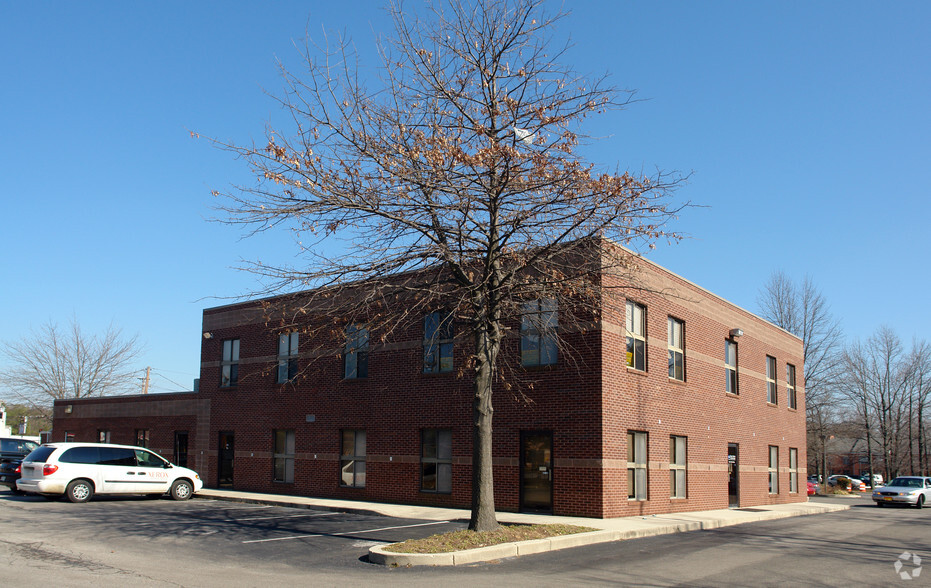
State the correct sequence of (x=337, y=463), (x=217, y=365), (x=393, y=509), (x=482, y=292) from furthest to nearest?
1. (x=217, y=365)
2. (x=337, y=463)
3. (x=393, y=509)
4. (x=482, y=292)

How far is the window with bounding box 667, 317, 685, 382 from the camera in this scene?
70.8ft

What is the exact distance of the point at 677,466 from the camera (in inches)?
835

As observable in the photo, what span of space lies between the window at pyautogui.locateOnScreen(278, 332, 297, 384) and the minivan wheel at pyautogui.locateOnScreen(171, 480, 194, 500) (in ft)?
13.8

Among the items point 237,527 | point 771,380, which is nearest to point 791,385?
point 771,380

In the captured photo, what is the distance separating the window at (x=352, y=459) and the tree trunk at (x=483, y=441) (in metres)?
9.65

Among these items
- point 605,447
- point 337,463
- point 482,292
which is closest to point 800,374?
point 605,447

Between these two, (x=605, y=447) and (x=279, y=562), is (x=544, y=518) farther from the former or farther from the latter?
(x=279, y=562)

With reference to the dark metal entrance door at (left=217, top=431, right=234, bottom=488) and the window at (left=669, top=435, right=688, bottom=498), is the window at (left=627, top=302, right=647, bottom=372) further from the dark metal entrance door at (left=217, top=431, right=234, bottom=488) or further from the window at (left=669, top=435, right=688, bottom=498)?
the dark metal entrance door at (left=217, top=431, right=234, bottom=488)

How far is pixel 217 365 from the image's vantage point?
27438 millimetres

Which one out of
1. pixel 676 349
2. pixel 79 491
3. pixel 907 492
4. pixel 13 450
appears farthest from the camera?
pixel 907 492

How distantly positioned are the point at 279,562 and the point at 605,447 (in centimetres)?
862

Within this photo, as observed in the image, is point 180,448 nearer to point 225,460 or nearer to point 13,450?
point 225,460

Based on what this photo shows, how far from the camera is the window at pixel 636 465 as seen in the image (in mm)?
19073

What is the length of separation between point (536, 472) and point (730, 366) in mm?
9387
